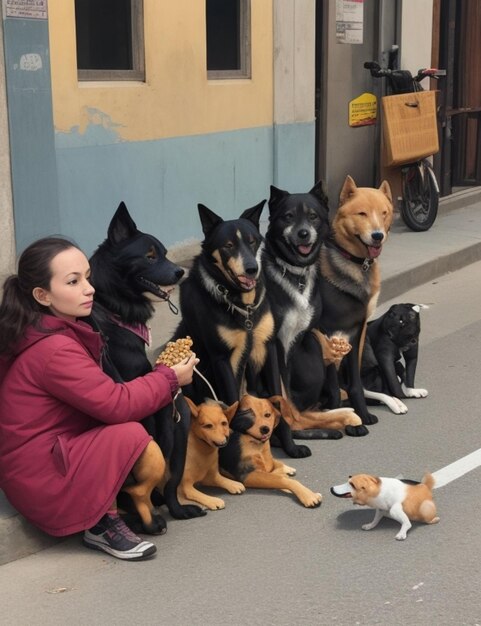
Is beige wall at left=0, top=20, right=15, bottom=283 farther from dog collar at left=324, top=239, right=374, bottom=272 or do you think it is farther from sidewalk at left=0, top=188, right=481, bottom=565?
dog collar at left=324, top=239, right=374, bottom=272

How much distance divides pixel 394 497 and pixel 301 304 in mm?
1430

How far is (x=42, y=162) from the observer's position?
24.2 ft

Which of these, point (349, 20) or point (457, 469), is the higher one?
point (349, 20)

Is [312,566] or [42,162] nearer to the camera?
[312,566]

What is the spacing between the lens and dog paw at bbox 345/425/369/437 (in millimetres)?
5520

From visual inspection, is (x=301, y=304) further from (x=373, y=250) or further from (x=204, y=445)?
(x=204, y=445)

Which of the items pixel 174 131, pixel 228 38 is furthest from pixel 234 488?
pixel 228 38

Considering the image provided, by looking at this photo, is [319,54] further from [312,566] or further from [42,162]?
[312,566]

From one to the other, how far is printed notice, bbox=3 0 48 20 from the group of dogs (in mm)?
2744

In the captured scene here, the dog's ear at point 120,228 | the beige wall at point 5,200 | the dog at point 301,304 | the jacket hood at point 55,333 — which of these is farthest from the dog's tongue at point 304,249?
the beige wall at point 5,200

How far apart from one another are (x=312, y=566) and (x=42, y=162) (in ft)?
14.1

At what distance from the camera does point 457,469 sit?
5055 millimetres

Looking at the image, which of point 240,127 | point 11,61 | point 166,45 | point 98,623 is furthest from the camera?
point 240,127

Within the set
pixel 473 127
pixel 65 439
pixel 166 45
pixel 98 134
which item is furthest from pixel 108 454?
pixel 473 127
